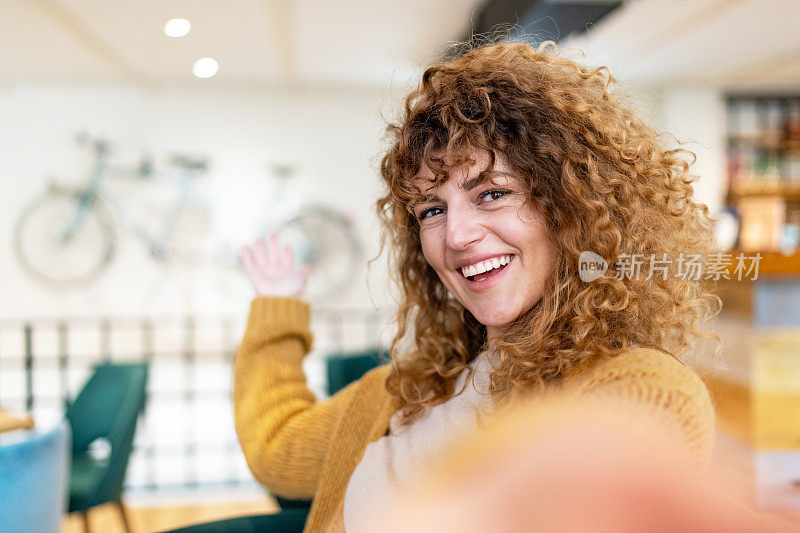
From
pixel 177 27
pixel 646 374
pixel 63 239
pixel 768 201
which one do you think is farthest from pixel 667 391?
pixel 63 239

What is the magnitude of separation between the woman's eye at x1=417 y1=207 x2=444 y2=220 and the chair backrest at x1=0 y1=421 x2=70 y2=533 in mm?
1092

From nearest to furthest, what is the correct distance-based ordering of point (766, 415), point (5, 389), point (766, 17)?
1. point (766, 17)
2. point (766, 415)
3. point (5, 389)

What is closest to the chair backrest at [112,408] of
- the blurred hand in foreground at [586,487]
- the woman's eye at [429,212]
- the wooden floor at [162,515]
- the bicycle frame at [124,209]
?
the wooden floor at [162,515]

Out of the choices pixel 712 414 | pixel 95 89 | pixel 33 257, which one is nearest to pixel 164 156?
pixel 95 89

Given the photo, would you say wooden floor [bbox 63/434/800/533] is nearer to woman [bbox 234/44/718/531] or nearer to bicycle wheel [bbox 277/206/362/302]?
woman [bbox 234/44/718/531]

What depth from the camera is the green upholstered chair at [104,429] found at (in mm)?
1980

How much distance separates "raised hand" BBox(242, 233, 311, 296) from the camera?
49.3 inches

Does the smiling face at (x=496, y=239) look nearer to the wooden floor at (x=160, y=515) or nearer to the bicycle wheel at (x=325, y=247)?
the wooden floor at (x=160, y=515)

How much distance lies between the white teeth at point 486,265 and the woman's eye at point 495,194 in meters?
0.08

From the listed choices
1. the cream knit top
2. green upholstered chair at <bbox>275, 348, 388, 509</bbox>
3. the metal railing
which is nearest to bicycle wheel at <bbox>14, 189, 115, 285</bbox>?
the metal railing

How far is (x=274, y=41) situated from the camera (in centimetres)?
369

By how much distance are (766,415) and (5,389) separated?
15.8 ft

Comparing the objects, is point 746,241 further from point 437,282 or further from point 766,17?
point 437,282

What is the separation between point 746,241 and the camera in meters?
0.92
